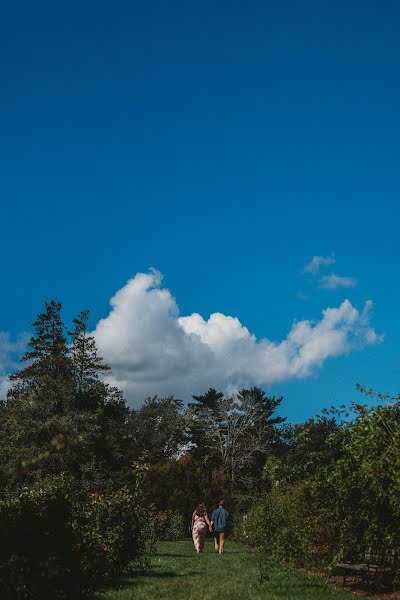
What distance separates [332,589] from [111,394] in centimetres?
3765

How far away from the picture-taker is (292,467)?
12641mm

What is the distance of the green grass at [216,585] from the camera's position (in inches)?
400

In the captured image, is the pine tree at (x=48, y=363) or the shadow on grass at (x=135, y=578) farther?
the pine tree at (x=48, y=363)

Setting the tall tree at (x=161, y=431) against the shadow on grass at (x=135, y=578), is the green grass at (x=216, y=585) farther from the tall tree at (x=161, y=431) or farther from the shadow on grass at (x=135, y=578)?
the tall tree at (x=161, y=431)

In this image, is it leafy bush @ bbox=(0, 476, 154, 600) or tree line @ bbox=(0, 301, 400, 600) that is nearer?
leafy bush @ bbox=(0, 476, 154, 600)

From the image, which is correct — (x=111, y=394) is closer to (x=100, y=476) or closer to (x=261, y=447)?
(x=100, y=476)

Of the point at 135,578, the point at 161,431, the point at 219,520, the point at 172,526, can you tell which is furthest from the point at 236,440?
the point at 135,578

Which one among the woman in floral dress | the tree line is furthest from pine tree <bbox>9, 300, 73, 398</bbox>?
the woman in floral dress

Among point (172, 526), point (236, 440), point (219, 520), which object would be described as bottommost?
point (172, 526)

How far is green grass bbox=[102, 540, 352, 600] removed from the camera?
1017cm

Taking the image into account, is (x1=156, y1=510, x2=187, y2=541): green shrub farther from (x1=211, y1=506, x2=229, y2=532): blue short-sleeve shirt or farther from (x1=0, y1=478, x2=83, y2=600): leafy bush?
(x1=0, y1=478, x2=83, y2=600): leafy bush

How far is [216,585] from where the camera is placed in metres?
11.7

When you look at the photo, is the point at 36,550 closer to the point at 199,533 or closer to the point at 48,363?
the point at 199,533

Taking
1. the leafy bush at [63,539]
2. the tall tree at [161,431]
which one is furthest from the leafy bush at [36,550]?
the tall tree at [161,431]
